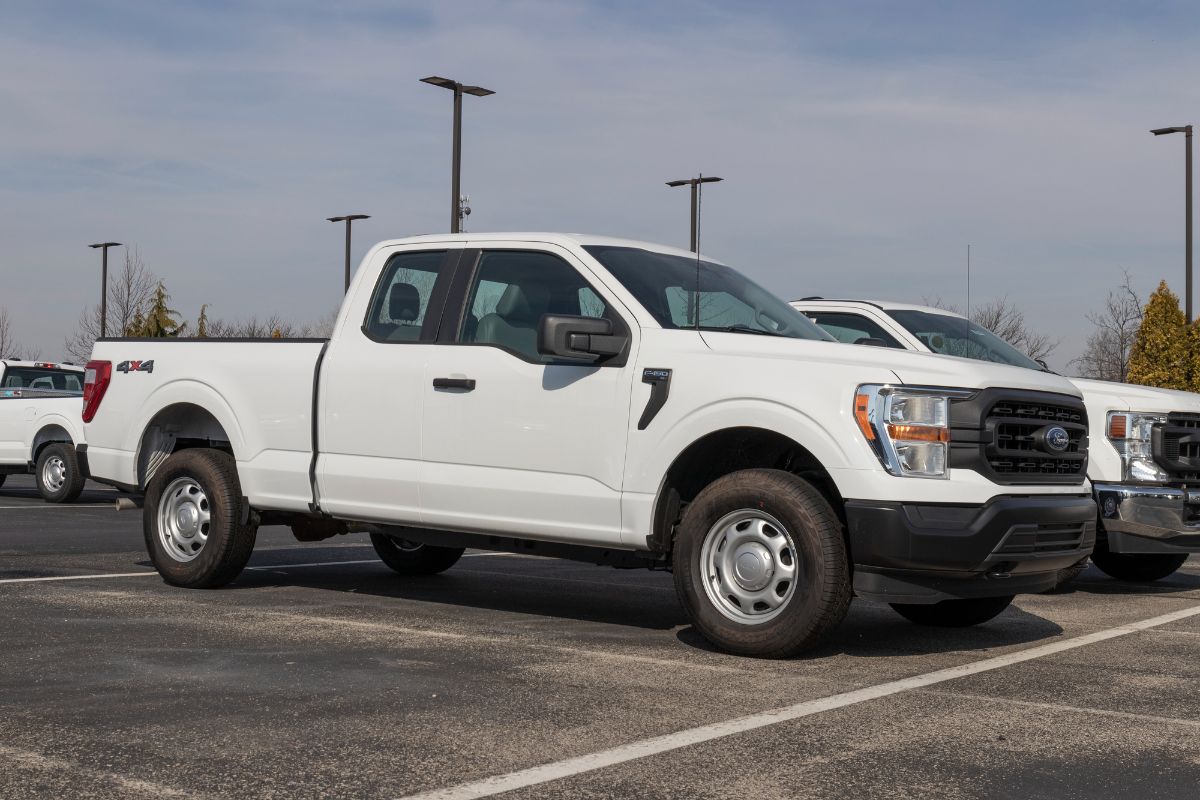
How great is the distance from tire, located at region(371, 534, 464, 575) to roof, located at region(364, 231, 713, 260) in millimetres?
2584

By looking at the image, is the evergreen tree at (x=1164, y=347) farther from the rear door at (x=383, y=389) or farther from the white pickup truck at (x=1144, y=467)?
the rear door at (x=383, y=389)

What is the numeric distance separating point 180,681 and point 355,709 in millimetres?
935

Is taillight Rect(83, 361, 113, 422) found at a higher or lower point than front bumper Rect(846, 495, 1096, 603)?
higher

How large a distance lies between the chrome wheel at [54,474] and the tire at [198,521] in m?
9.64

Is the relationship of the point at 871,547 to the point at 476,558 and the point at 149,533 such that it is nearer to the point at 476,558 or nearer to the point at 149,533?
the point at 149,533

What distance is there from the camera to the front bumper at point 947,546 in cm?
641

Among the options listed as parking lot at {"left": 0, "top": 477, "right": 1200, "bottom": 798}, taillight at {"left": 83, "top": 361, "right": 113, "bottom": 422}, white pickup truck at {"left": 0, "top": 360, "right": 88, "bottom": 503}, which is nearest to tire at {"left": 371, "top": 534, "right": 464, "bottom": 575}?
parking lot at {"left": 0, "top": 477, "right": 1200, "bottom": 798}

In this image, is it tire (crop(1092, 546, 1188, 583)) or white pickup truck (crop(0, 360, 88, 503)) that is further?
white pickup truck (crop(0, 360, 88, 503))

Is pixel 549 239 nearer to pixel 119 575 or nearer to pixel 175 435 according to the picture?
pixel 175 435

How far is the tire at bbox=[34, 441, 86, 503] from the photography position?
18.0m

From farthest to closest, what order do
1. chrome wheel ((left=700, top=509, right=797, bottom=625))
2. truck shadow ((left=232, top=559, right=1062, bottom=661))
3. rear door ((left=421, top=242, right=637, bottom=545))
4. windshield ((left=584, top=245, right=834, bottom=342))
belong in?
truck shadow ((left=232, top=559, right=1062, bottom=661))
windshield ((left=584, top=245, right=834, bottom=342))
rear door ((left=421, top=242, right=637, bottom=545))
chrome wheel ((left=700, top=509, right=797, bottom=625))

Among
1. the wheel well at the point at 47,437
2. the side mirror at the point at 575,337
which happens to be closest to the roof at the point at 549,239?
the side mirror at the point at 575,337

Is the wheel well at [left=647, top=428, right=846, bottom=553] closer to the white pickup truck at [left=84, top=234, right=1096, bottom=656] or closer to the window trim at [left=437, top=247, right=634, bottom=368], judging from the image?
→ the white pickup truck at [left=84, top=234, right=1096, bottom=656]

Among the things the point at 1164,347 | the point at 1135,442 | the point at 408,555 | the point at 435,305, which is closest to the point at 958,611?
the point at 1135,442
